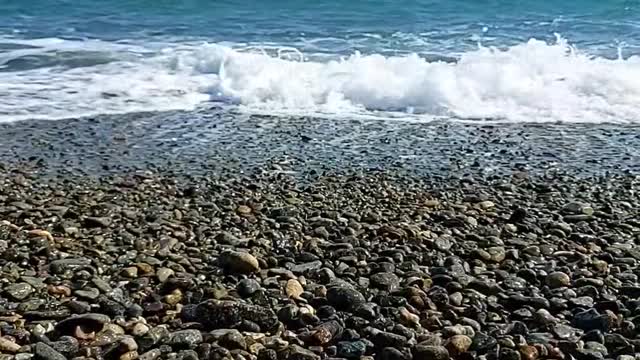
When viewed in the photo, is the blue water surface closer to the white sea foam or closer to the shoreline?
the white sea foam

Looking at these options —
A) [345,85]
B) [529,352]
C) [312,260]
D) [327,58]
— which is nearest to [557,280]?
[529,352]

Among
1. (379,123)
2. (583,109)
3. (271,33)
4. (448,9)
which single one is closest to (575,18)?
(448,9)

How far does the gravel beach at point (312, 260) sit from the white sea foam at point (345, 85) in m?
2.05

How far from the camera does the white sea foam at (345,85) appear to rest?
33.6 feet

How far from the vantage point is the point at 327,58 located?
1297cm

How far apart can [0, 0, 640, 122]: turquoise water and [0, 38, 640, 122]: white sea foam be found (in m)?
0.02

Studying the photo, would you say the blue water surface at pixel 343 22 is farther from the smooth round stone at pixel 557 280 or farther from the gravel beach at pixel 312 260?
the smooth round stone at pixel 557 280

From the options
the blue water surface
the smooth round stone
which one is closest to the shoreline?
the smooth round stone

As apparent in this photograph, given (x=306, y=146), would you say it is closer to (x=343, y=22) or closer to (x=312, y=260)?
(x=312, y=260)

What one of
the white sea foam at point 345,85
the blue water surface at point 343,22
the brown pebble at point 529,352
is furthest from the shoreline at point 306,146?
the blue water surface at point 343,22

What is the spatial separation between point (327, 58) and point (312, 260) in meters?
7.82

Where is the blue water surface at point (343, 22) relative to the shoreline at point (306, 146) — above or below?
above

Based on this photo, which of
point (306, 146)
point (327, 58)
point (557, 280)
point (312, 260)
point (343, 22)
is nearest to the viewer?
point (557, 280)

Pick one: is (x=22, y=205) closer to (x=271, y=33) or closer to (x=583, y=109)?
(x=583, y=109)
